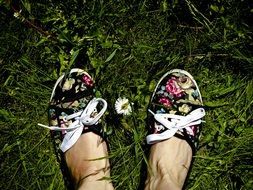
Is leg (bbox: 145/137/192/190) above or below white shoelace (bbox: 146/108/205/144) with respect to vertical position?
below

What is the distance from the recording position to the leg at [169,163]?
204 cm

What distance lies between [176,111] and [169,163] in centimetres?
26

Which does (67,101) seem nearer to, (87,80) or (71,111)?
(71,111)

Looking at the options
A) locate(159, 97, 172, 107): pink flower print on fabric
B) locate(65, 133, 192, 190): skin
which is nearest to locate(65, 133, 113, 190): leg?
locate(65, 133, 192, 190): skin

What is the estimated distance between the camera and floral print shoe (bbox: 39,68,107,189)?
214 centimetres

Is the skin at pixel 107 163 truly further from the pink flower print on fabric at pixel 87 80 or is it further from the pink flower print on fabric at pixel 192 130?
the pink flower print on fabric at pixel 87 80

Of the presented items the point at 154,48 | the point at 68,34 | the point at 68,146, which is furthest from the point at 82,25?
the point at 68,146

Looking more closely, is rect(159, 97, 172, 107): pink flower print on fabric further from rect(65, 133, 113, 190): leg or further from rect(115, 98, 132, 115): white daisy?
rect(65, 133, 113, 190): leg

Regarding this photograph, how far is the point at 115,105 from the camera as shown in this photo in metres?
2.11

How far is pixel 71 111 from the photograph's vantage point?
219cm

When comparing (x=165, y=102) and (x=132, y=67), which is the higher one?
(x=132, y=67)

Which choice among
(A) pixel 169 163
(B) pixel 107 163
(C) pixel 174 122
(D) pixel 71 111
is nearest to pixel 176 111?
(C) pixel 174 122

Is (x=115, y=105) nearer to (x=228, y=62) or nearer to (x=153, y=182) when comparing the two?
(x=153, y=182)

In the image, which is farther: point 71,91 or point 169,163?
point 71,91
